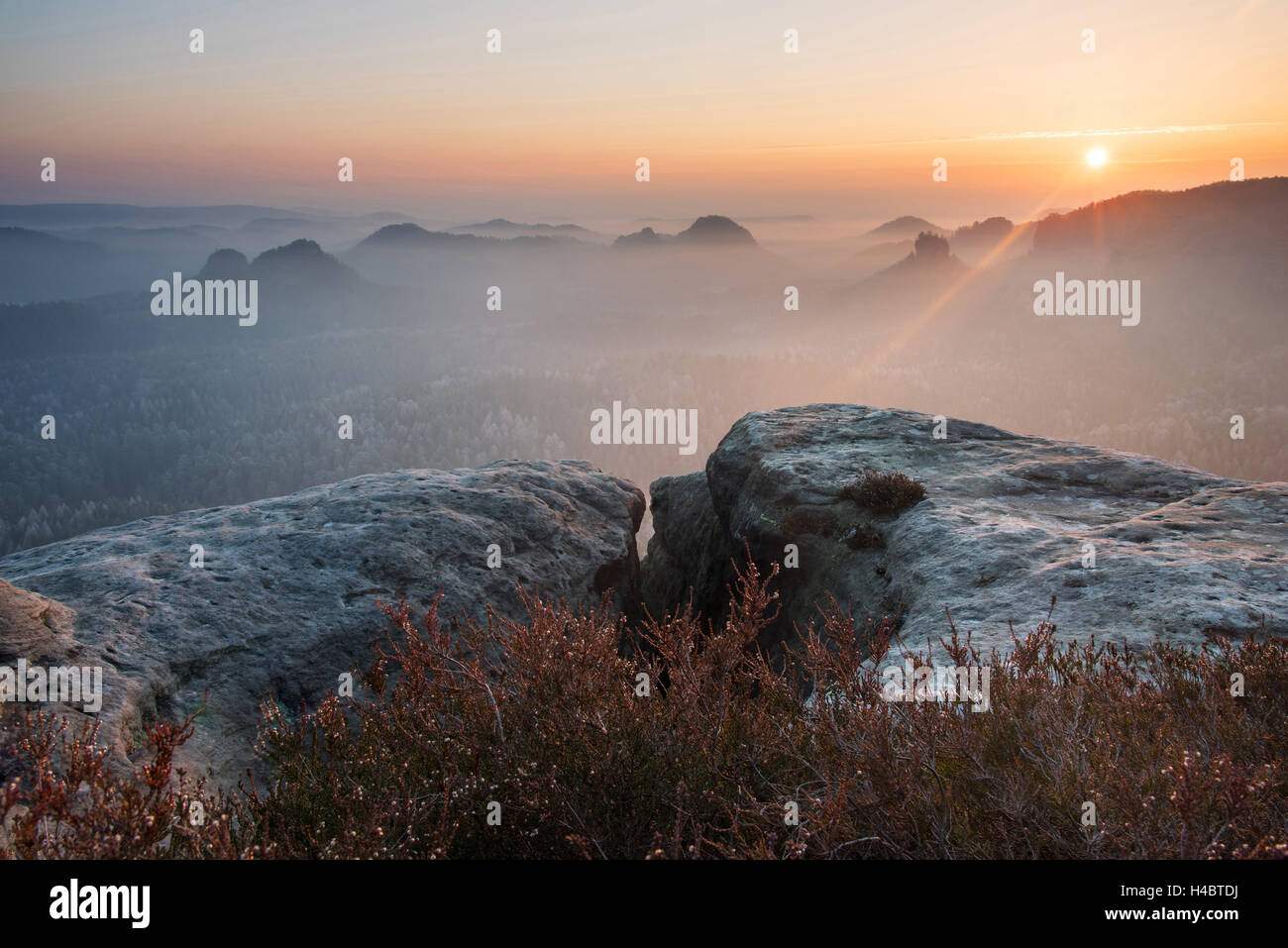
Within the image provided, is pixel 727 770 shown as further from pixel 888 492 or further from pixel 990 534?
pixel 888 492

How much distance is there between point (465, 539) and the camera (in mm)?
11523

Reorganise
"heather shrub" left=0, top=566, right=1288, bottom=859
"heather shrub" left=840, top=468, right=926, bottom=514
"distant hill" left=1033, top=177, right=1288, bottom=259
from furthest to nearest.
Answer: "distant hill" left=1033, top=177, right=1288, bottom=259, "heather shrub" left=840, top=468, right=926, bottom=514, "heather shrub" left=0, top=566, right=1288, bottom=859

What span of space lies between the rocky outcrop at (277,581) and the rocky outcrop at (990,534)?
3.27m

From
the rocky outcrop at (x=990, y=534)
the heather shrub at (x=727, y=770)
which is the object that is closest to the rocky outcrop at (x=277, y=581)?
the heather shrub at (x=727, y=770)

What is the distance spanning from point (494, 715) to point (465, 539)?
6.90m

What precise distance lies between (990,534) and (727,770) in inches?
262

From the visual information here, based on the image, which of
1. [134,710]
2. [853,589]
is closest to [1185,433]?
[853,589]

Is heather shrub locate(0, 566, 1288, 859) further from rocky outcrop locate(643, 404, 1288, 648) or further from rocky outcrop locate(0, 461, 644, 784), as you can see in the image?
rocky outcrop locate(0, 461, 644, 784)

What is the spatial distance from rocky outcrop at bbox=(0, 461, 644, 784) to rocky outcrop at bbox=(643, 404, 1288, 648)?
3268 mm

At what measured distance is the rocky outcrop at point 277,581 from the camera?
7.30 metres

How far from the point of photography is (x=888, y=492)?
11062 millimetres

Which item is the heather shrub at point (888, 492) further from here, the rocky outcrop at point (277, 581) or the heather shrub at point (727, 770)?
the heather shrub at point (727, 770)

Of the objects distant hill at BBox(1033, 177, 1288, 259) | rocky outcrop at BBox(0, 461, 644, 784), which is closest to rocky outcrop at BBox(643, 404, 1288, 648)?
rocky outcrop at BBox(0, 461, 644, 784)

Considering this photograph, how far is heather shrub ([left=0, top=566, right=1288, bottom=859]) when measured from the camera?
11.0 ft
